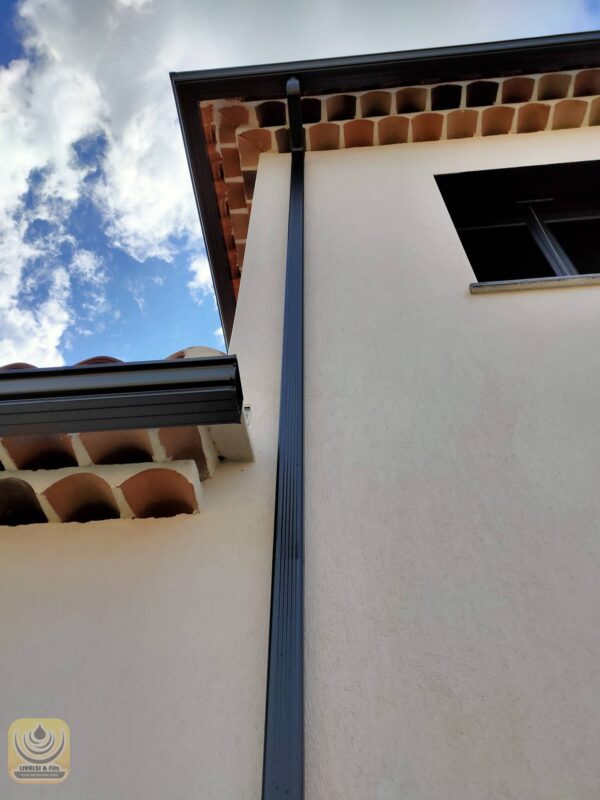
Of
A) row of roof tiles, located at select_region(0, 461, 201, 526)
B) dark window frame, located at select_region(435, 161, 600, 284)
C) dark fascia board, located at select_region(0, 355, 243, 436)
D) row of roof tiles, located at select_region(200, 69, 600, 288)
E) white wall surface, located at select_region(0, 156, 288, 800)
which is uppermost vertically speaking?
row of roof tiles, located at select_region(200, 69, 600, 288)

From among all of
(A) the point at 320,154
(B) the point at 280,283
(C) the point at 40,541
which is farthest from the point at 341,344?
(A) the point at 320,154

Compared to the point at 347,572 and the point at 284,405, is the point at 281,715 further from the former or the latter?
the point at 284,405

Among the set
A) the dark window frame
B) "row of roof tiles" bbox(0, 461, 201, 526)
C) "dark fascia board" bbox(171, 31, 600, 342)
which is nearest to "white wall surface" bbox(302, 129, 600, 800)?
"row of roof tiles" bbox(0, 461, 201, 526)

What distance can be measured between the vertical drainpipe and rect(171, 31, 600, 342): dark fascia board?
240 centimetres

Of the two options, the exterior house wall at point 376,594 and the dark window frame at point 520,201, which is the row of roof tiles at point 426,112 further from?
the exterior house wall at point 376,594

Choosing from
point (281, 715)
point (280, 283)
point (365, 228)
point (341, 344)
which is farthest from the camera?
point (365, 228)

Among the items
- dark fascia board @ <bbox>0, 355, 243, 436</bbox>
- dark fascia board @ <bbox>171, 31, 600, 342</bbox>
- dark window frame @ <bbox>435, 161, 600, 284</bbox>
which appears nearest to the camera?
dark fascia board @ <bbox>0, 355, 243, 436</bbox>

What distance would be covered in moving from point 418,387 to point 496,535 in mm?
709

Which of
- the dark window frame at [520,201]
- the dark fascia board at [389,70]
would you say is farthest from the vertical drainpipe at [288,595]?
the dark fascia board at [389,70]

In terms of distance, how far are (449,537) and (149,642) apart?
36.0 inches

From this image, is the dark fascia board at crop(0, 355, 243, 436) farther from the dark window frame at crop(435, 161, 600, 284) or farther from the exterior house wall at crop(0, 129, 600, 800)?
the dark window frame at crop(435, 161, 600, 284)

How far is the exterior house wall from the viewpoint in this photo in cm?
136

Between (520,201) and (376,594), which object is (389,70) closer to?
(520,201)

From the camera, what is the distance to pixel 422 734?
1384 mm
